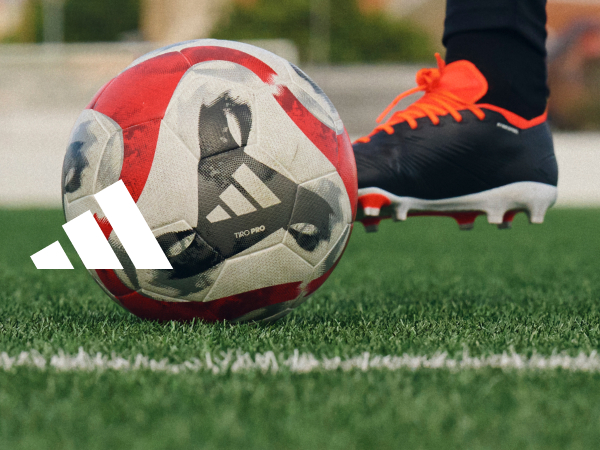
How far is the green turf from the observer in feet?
3.91

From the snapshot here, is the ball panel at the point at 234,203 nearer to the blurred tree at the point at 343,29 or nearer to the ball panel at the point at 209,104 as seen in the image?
the ball panel at the point at 209,104

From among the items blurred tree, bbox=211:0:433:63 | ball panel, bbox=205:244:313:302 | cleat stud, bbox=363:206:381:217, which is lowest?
blurred tree, bbox=211:0:433:63

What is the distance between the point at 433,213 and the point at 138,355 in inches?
55.0

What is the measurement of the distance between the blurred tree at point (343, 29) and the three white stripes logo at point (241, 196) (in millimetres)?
33995

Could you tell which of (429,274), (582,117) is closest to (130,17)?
(582,117)

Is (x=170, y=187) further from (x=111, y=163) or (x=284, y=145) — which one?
(x=284, y=145)

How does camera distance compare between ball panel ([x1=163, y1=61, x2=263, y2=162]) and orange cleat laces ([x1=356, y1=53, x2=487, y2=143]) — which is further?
orange cleat laces ([x1=356, y1=53, x2=487, y2=143])

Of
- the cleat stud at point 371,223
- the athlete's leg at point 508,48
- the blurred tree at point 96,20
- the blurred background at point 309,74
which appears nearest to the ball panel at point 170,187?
the cleat stud at point 371,223

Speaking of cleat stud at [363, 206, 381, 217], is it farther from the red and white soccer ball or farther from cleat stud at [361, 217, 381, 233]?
the red and white soccer ball

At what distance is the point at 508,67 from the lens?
2.78 meters

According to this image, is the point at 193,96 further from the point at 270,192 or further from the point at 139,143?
the point at 270,192

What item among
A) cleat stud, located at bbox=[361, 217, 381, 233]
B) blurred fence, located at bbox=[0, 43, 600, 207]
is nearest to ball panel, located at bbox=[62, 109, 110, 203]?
cleat stud, located at bbox=[361, 217, 381, 233]

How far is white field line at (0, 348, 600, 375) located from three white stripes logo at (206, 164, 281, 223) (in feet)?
1.25

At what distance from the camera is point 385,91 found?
12805 millimetres
